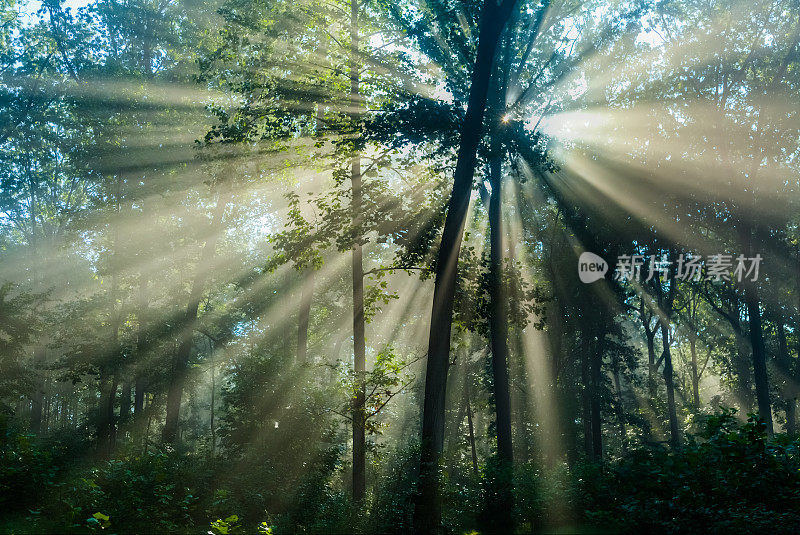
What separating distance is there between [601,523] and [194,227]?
21286 mm

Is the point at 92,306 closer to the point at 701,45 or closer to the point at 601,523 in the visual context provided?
the point at 601,523

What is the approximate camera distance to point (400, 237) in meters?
13.4

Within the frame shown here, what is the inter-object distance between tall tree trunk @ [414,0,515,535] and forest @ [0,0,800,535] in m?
0.06

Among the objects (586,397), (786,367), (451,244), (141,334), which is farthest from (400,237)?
(786,367)

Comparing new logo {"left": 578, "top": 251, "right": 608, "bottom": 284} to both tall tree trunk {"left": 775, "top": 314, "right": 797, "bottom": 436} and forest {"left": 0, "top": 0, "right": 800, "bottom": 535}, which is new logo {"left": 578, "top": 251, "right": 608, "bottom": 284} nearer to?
forest {"left": 0, "top": 0, "right": 800, "bottom": 535}

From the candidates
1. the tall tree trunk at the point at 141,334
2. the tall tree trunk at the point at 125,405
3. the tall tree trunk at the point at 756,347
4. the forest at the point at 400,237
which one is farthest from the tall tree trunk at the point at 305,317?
the tall tree trunk at the point at 756,347

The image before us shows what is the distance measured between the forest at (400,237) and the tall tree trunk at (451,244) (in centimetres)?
6

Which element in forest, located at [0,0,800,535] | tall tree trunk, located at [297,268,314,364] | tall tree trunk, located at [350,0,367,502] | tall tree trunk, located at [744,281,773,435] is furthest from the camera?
tall tree trunk, located at [297,268,314,364]

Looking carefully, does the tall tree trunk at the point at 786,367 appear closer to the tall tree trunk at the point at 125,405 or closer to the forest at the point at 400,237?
the forest at the point at 400,237

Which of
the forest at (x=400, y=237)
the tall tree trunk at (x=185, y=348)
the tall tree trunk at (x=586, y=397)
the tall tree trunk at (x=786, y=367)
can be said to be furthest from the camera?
the tall tree trunk at (x=786, y=367)

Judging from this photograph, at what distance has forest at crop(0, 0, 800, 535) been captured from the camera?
38.7ft

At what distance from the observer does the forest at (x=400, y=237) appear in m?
11.8
